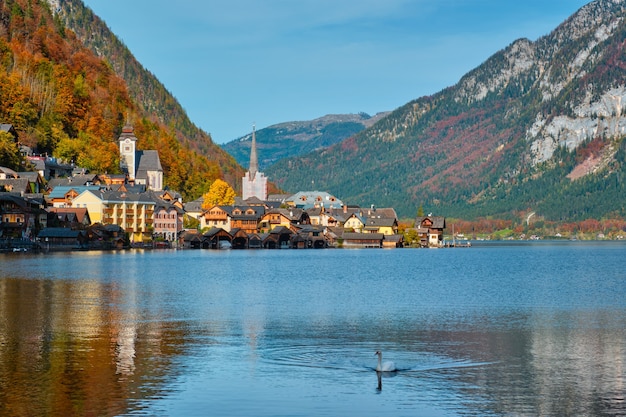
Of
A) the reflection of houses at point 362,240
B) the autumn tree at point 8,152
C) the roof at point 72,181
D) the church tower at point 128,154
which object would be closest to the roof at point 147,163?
the church tower at point 128,154

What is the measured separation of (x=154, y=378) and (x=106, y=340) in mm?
8944

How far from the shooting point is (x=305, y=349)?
125ft

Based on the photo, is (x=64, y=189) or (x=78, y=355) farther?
(x=64, y=189)

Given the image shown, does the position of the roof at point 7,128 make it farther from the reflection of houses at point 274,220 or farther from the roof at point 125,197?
the reflection of houses at point 274,220

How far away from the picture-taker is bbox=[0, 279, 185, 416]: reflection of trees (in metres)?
28.0

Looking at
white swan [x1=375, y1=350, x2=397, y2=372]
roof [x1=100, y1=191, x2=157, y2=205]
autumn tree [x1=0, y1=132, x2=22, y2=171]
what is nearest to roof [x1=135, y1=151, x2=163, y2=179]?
roof [x1=100, y1=191, x2=157, y2=205]

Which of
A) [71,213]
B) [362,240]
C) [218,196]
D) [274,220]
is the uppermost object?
[218,196]

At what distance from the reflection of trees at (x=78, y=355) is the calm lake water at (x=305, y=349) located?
0.27ft

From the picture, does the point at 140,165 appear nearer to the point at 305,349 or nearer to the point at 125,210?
the point at 125,210

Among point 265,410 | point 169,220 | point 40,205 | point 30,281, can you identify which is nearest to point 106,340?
point 265,410

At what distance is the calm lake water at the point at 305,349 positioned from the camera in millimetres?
28375

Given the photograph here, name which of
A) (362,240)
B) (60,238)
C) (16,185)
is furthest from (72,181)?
(362,240)

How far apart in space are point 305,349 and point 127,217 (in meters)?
121

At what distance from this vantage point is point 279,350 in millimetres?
37875
